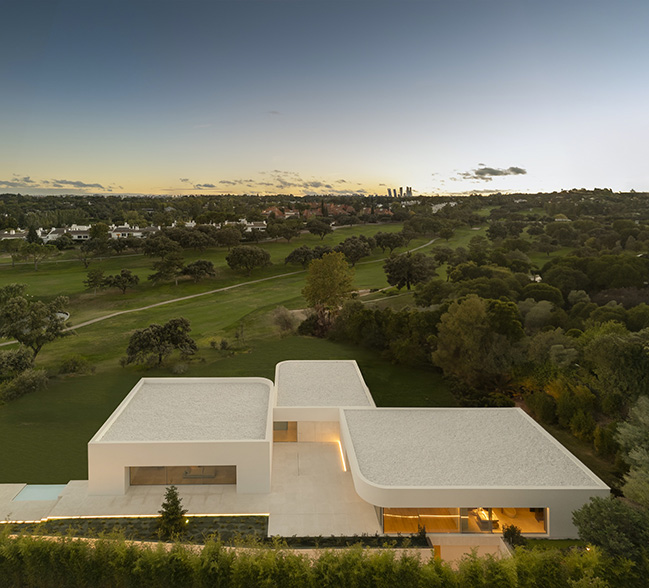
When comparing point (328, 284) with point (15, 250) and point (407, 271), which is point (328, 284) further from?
point (15, 250)

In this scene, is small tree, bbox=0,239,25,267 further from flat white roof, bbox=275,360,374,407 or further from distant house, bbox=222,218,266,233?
flat white roof, bbox=275,360,374,407

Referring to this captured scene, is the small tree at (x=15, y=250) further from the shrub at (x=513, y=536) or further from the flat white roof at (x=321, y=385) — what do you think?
the shrub at (x=513, y=536)

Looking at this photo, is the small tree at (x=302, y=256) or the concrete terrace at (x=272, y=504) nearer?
the concrete terrace at (x=272, y=504)

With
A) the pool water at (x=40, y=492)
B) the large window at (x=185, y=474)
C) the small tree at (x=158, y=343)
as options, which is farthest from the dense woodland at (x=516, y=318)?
Answer: the pool water at (x=40, y=492)

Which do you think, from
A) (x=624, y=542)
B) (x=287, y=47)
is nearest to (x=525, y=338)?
(x=624, y=542)

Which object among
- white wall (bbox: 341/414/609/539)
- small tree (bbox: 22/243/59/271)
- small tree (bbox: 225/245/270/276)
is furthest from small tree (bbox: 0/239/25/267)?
white wall (bbox: 341/414/609/539)
